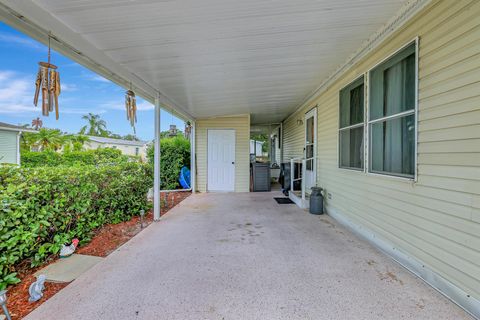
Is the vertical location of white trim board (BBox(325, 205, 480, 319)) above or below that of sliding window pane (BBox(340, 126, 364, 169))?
below

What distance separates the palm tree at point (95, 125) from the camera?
34050 millimetres

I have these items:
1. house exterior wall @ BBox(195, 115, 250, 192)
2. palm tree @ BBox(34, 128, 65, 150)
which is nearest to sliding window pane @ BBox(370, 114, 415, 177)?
house exterior wall @ BBox(195, 115, 250, 192)

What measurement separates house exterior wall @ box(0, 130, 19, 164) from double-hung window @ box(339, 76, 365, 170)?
13.9 m

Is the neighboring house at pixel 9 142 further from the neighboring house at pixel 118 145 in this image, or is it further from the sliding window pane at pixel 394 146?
the sliding window pane at pixel 394 146

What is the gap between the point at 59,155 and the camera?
1173cm

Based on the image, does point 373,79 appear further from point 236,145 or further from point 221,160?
point 221,160

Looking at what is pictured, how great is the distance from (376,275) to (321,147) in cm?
A: 324

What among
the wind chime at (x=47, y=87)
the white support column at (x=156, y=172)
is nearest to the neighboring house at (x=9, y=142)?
the white support column at (x=156, y=172)

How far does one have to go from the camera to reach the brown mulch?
5.95 ft

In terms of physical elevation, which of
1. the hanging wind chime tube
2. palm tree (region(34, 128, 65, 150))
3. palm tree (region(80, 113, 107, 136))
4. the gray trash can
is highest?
palm tree (region(80, 113, 107, 136))

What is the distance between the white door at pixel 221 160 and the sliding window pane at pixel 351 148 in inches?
163

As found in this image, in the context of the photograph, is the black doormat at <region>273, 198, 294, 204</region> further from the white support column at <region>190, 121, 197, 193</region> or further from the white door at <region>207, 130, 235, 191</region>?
the white support column at <region>190, 121, 197, 193</region>

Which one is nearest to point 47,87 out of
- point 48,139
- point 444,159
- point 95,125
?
point 444,159

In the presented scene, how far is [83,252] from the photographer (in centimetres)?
277
